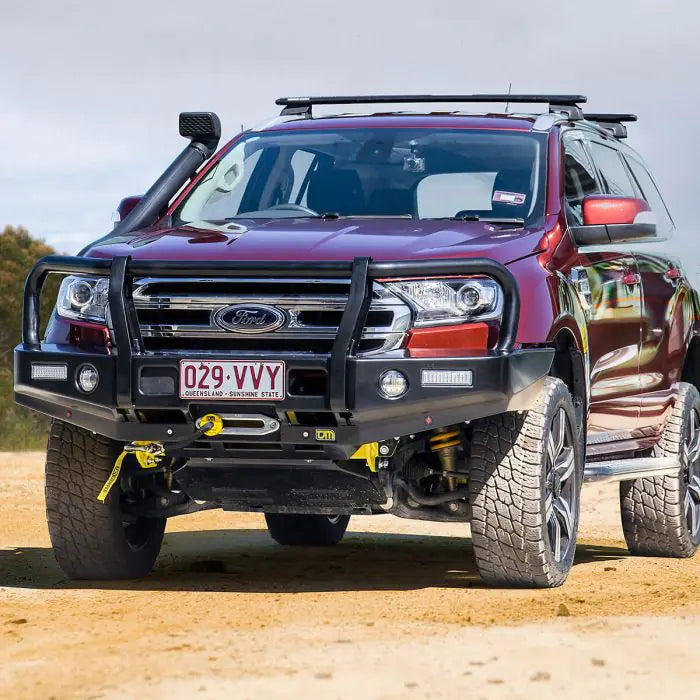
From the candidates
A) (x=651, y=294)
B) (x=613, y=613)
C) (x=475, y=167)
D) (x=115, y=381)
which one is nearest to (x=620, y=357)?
(x=651, y=294)

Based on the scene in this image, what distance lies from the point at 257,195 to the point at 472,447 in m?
2.02

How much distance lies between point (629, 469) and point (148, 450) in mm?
2675

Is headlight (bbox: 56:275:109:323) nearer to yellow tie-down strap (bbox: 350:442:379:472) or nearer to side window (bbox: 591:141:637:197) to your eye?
yellow tie-down strap (bbox: 350:442:379:472)

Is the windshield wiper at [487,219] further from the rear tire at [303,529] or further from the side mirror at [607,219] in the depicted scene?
the rear tire at [303,529]

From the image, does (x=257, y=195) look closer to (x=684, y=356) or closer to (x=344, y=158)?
(x=344, y=158)

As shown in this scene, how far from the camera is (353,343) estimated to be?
6090 millimetres

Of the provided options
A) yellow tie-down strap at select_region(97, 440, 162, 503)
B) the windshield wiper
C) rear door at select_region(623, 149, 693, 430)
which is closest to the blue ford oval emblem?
yellow tie-down strap at select_region(97, 440, 162, 503)

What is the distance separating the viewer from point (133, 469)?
23.1 feet

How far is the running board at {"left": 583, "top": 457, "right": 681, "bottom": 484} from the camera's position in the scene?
759 cm

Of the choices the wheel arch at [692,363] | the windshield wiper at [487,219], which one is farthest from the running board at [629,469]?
the windshield wiper at [487,219]

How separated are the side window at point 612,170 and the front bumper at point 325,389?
7.94 feet

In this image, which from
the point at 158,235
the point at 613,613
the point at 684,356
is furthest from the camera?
the point at 684,356

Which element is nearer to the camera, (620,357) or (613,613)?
(613,613)

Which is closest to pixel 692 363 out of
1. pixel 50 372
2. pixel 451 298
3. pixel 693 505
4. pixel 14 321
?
pixel 693 505
